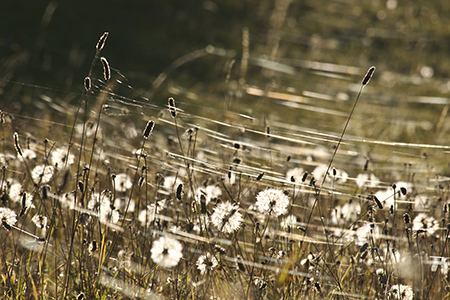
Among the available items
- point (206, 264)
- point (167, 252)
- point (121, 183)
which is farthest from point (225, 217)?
point (121, 183)

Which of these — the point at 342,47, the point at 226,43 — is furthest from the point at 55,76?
the point at 342,47

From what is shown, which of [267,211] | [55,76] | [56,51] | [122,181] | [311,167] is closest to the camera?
[267,211]

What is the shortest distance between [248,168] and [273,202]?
0.57 meters

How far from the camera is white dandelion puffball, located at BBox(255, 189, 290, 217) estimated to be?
2266 millimetres

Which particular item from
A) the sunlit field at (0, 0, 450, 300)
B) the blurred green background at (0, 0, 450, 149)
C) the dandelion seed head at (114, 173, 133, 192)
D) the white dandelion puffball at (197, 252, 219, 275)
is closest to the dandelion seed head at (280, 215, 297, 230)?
the sunlit field at (0, 0, 450, 300)

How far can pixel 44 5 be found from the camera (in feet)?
39.5

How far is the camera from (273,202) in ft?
7.47

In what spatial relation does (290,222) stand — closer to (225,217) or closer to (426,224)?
(225,217)

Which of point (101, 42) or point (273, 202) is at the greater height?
point (101, 42)

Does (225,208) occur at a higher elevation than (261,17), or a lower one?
lower

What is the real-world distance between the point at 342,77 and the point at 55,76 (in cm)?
582

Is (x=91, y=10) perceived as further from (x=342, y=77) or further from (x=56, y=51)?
(x=342, y=77)

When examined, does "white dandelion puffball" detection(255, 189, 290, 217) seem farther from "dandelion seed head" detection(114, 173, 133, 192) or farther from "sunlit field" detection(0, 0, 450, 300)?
"dandelion seed head" detection(114, 173, 133, 192)

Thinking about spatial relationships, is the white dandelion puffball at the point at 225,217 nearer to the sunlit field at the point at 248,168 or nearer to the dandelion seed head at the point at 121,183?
the sunlit field at the point at 248,168
